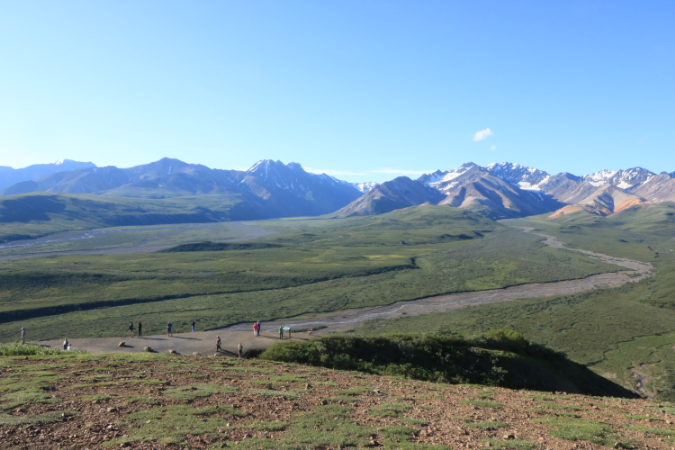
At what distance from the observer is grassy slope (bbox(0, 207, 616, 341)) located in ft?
224

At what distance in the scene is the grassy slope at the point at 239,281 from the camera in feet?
224

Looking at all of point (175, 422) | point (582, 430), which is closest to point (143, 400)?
point (175, 422)

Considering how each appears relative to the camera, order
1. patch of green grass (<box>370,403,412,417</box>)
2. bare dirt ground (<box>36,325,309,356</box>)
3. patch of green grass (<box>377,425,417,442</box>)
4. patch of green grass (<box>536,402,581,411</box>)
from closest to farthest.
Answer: patch of green grass (<box>377,425,417,442</box>) < patch of green grass (<box>370,403,412,417</box>) < patch of green grass (<box>536,402,581,411</box>) < bare dirt ground (<box>36,325,309,356</box>)

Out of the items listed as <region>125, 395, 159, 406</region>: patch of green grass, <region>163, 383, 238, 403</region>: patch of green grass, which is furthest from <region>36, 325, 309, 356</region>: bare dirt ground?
<region>125, 395, 159, 406</region>: patch of green grass

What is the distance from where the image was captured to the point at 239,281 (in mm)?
98250

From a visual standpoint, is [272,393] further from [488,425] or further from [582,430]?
[582,430]

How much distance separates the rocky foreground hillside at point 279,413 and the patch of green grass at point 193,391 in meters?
0.05

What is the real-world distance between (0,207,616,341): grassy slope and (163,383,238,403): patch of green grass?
145ft

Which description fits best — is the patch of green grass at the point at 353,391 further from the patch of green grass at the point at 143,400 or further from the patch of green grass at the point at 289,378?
the patch of green grass at the point at 143,400

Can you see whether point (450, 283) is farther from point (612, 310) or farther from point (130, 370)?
point (130, 370)

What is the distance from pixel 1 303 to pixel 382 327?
79028 millimetres

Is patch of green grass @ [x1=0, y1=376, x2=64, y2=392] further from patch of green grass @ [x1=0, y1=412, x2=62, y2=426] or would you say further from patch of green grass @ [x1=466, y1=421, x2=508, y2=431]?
patch of green grass @ [x1=466, y1=421, x2=508, y2=431]

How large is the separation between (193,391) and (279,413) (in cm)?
571

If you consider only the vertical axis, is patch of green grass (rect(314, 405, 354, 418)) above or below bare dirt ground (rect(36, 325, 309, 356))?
above
